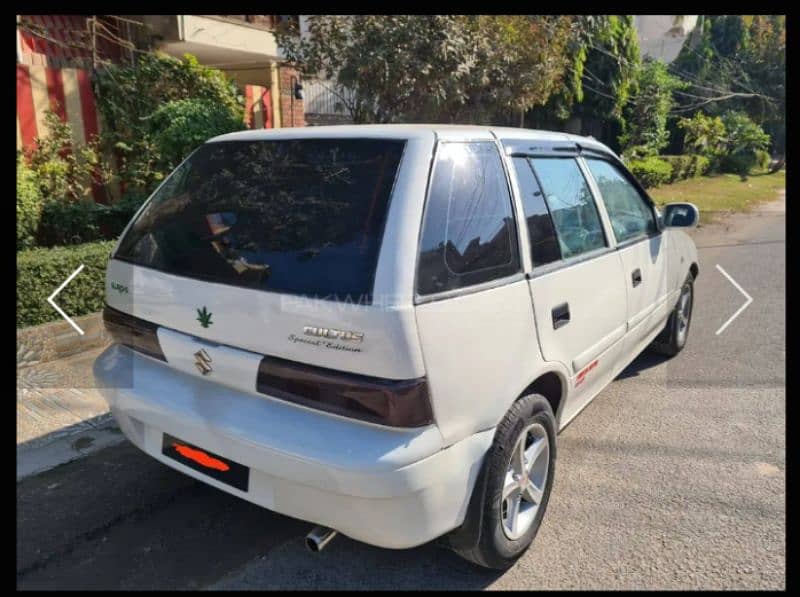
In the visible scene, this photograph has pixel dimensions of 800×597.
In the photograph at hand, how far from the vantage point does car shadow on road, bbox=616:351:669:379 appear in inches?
193

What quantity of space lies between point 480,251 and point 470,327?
1.15ft

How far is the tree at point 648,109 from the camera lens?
19.9 m

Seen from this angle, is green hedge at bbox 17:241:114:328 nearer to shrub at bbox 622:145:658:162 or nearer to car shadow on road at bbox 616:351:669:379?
car shadow on road at bbox 616:351:669:379

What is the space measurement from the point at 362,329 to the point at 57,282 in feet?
12.6

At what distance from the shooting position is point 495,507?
7.92 feet

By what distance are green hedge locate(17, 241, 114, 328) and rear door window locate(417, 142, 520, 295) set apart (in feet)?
12.4

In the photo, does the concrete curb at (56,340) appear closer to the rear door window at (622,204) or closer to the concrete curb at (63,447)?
the concrete curb at (63,447)

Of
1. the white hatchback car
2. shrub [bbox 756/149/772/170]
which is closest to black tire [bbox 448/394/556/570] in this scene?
the white hatchback car

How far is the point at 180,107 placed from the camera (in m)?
6.82

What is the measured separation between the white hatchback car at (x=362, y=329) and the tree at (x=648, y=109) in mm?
19058

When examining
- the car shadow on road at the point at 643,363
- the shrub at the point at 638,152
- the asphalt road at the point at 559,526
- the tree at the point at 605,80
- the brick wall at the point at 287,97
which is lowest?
the asphalt road at the point at 559,526

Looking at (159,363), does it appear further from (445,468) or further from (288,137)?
(445,468)

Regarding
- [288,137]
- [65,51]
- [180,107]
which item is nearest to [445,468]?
[288,137]

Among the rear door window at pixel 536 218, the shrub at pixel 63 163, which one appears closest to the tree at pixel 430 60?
the shrub at pixel 63 163
